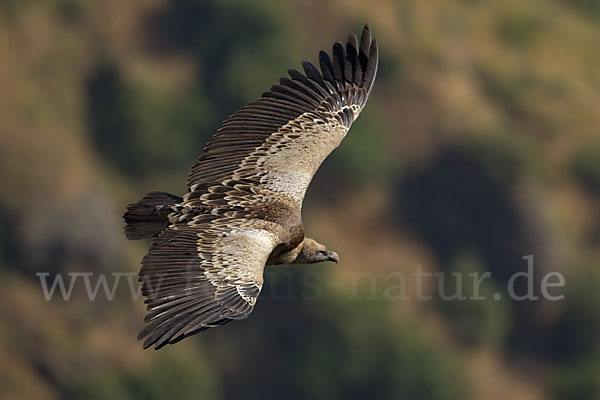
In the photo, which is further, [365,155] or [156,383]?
[365,155]

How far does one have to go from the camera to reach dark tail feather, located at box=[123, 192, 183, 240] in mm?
13234

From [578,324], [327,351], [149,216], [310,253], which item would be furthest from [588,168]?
[149,216]

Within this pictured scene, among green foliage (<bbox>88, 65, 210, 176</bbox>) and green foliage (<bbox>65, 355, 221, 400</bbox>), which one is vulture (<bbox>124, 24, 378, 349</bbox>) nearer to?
green foliage (<bbox>65, 355, 221, 400</bbox>)

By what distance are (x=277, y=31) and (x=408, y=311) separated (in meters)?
16.1

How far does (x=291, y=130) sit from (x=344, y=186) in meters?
41.7

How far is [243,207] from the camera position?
13398 millimetres

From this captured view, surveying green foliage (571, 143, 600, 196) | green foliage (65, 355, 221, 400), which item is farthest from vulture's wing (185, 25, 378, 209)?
green foliage (571, 143, 600, 196)

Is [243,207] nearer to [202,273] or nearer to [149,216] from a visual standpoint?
[149,216]

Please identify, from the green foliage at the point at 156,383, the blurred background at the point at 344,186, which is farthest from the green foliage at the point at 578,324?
the green foliage at the point at 156,383

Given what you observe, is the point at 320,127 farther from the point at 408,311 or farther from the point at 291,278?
the point at 408,311

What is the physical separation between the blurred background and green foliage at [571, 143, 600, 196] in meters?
0.09

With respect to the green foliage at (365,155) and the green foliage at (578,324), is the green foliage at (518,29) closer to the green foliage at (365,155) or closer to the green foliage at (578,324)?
the green foliage at (365,155)

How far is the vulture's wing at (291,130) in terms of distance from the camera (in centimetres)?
1395

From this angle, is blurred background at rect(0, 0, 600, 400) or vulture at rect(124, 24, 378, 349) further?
blurred background at rect(0, 0, 600, 400)
